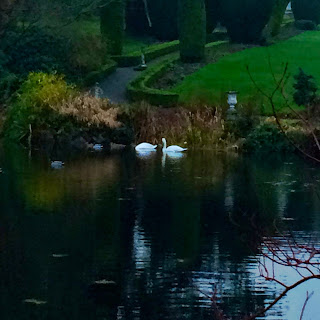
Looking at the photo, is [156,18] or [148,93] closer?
[148,93]

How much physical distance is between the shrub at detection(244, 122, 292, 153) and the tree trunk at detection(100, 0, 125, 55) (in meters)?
16.4

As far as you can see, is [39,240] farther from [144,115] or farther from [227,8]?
[227,8]

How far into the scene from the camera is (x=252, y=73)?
1681 inches

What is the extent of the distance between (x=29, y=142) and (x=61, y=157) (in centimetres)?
365

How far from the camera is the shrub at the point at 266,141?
97.2ft

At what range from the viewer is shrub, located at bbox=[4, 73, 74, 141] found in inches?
1236

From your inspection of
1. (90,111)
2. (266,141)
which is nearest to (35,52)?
(90,111)

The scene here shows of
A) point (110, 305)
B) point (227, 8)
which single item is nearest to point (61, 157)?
point (110, 305)

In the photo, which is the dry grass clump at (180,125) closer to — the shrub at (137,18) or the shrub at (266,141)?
the shrub at (266,141)

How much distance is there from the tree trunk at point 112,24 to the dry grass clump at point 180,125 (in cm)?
1363

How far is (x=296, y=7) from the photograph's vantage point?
5797cm

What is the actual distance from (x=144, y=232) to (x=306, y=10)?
145 feet

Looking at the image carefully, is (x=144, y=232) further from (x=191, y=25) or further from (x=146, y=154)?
(x=191, y=25)

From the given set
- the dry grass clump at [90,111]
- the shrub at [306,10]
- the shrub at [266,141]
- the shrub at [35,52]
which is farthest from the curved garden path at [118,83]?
the shrub at [306,10]
